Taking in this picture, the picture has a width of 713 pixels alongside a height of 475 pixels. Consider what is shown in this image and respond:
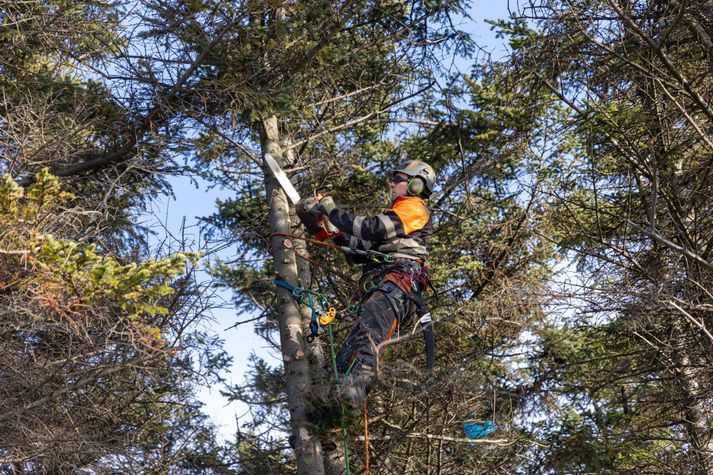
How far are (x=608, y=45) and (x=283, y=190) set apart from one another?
347cm

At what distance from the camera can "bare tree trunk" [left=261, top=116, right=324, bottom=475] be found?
702 cm

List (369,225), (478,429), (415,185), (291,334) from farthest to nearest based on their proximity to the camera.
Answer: (478,429)
(415,185)
(291,334)
(369,225)

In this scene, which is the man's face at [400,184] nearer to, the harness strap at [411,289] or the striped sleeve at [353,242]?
the striped sleeve at [353,242]

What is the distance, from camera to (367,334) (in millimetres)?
6848

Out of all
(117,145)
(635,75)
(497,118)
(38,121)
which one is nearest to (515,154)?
(497,118)

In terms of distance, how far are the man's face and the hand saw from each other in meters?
0.67

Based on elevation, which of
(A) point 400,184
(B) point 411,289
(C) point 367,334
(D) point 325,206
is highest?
(A) point 400,184

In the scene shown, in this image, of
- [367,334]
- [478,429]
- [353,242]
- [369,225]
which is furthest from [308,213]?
[478,429]

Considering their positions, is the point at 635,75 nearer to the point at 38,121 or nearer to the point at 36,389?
the point at 38,121

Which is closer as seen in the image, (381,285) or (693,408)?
(381,285)

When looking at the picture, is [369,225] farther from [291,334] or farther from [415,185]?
[291,334]

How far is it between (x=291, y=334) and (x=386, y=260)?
1.09 m

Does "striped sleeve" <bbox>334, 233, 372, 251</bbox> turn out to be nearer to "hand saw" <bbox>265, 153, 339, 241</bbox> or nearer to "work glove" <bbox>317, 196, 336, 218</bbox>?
"hand saw" <bbox>265, 153, 339, 241</bbox>

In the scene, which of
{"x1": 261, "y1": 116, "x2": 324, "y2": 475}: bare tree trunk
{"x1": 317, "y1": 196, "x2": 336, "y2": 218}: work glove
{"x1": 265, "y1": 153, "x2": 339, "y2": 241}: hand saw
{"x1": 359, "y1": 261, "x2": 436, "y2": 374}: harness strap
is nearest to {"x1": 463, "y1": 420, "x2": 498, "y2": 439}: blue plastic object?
{"x1": 359, "y1": 261, "x2": 436, "y2": 374}: harness strap
